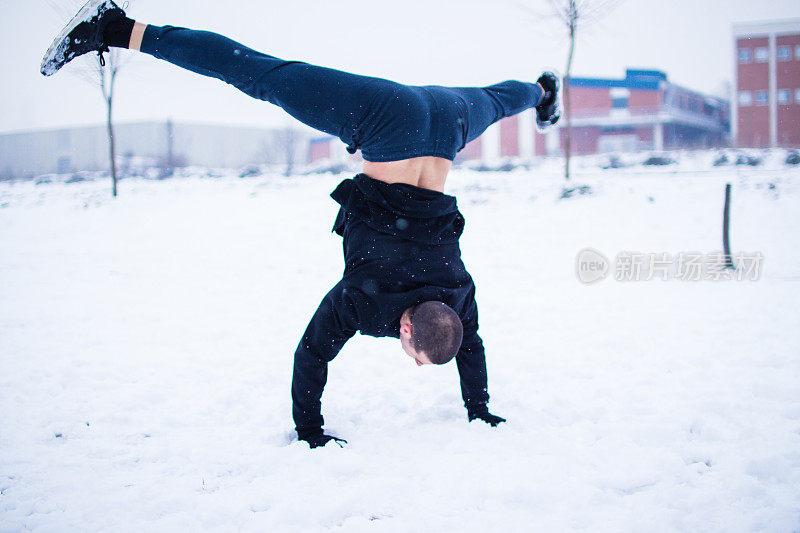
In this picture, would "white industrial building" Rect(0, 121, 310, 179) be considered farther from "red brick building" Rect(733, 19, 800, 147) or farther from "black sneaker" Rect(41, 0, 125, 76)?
"red brick building" Rect(733, 19, 800, 147)

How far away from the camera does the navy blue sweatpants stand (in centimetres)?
235

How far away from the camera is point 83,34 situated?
2.67 m

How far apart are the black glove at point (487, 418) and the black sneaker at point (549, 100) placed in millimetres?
2242

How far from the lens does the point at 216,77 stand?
2561 mm

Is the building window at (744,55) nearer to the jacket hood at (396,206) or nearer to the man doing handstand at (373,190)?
the man doing handstand at (373,190)

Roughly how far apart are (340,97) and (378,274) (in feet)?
2.92

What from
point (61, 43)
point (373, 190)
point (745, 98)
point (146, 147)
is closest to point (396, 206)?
point (373, 190)

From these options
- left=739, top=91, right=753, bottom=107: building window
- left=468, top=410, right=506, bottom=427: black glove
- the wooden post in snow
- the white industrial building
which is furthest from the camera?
left=739, top=91, right=753, bottom=107: building window

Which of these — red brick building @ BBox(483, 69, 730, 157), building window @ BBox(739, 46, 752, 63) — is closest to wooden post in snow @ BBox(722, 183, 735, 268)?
red brick building @ BBox(483, 69, 730, 157)

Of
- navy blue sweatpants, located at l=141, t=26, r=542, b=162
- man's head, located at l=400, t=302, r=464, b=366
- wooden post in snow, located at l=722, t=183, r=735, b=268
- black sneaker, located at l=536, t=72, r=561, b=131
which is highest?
black sneaker, located at l=536, t=72, r=561, b=131

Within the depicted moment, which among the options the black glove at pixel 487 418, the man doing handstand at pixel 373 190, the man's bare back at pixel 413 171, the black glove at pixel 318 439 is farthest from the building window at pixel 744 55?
the black glove at pixel 318 439

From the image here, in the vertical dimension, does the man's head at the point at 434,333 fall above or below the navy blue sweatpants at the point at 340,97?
below

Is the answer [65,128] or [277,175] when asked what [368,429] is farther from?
[65,128]

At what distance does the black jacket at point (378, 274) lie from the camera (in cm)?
236
